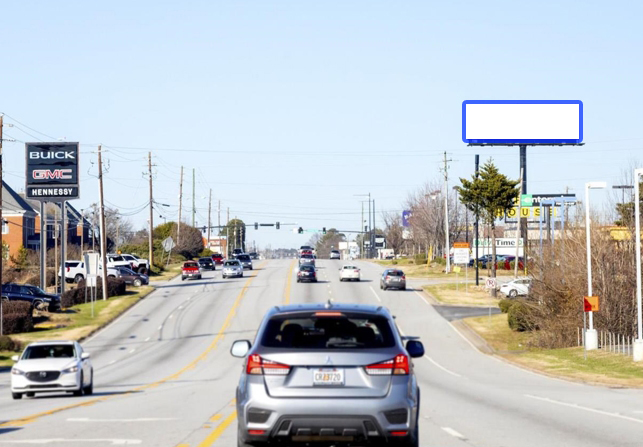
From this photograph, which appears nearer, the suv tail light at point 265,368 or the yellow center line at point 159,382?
the suv tail light at point 265,368

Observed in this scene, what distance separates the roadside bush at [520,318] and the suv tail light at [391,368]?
42.7 m

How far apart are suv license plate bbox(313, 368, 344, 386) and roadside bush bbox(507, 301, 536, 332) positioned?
4303 centimetres

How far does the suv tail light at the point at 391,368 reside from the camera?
9.81m

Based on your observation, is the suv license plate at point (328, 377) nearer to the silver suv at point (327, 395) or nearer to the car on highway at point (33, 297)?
the silver suv at point (327, 395)

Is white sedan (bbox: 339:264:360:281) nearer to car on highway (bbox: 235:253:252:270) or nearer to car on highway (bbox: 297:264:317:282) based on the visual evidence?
car on highway (bbox: 297:264:317:282)

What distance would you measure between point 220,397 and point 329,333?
14602 millimetres

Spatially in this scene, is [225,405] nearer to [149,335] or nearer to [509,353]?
[509,353]

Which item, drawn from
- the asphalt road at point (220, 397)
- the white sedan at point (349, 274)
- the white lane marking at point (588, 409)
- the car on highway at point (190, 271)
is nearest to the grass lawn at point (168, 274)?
the car on highway at point (190, 271)

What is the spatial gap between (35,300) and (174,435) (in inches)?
2072

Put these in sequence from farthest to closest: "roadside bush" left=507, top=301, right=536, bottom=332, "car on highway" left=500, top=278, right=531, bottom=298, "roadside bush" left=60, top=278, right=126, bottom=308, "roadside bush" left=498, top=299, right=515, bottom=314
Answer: "car on highway" left=500, top=278, right=531, bottom=298 < "roadside bush" left=60, top=278, right=126, bottom=308 < "roadside bush" left=498, top=299, right=515, bottom=314 < "roadside bush" left=507, top=301, right=536, bottom=332

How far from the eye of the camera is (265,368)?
32.2ft

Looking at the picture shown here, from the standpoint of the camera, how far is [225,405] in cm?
2138

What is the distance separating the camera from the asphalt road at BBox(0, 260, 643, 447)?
14.7 metres

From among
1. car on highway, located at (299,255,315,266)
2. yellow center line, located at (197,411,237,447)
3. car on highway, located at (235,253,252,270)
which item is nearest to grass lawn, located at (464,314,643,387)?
yellow center line, located at (197,411,237,447)
